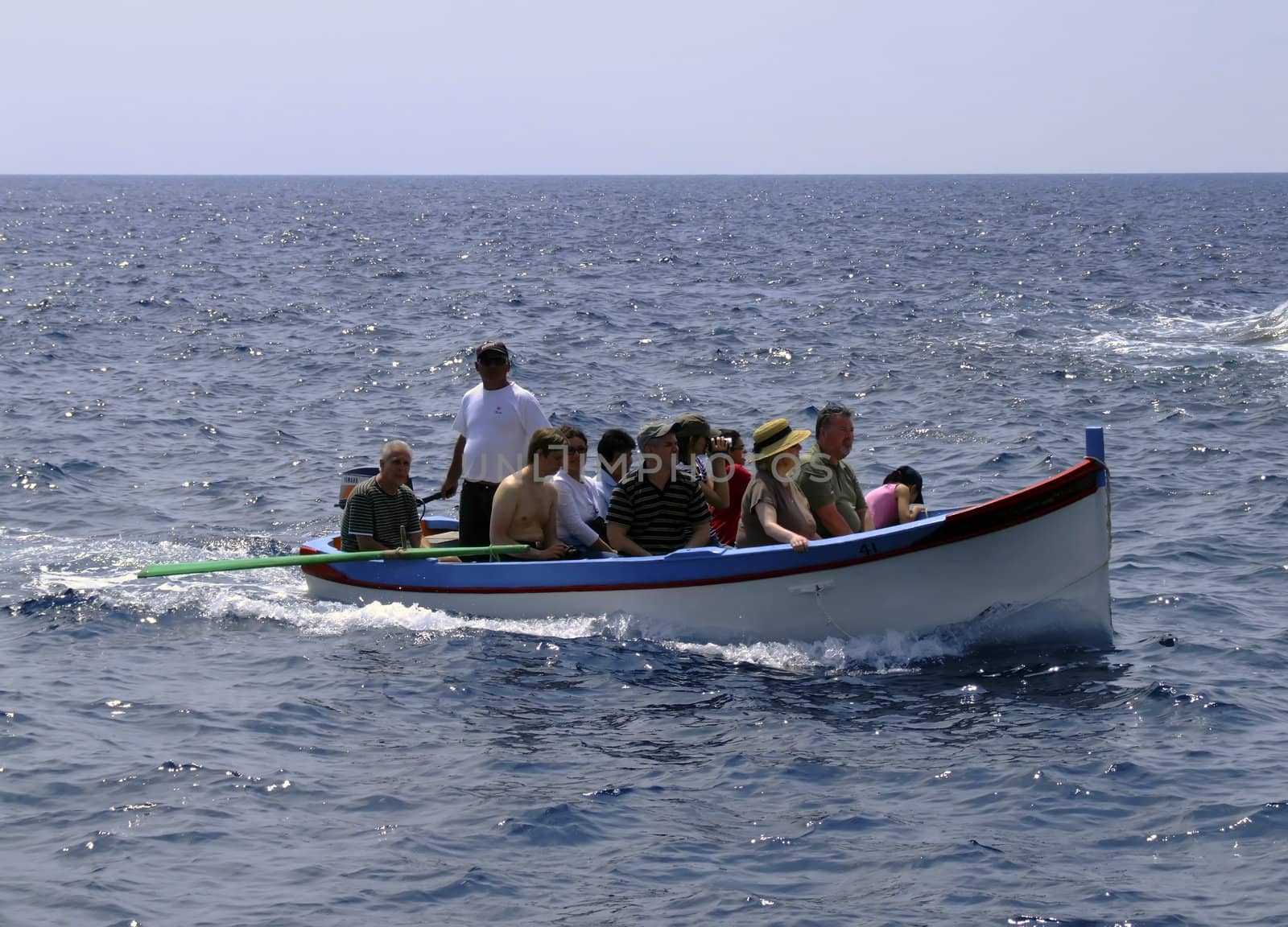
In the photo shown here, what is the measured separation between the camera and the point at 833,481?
9.47 meters

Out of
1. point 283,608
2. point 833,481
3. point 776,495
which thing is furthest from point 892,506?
point 283,608

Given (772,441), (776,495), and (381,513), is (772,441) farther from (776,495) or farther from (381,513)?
(381,513)

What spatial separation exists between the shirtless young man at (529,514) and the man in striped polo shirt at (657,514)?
40cm

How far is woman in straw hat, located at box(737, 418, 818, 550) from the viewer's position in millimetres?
9164

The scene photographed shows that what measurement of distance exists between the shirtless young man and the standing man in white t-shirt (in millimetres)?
240

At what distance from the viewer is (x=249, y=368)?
2388 cm

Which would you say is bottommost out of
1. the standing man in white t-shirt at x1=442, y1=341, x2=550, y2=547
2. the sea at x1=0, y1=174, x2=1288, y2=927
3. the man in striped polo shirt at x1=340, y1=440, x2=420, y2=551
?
the sea at x1=0, y1=174, x2=1288, y2=927

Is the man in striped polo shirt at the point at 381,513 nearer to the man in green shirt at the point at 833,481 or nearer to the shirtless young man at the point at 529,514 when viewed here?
the shirtless young man at the point at 529,514

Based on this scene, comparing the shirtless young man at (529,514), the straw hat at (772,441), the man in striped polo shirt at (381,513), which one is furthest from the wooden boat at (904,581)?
the man in striped polo shirt at (381,513)

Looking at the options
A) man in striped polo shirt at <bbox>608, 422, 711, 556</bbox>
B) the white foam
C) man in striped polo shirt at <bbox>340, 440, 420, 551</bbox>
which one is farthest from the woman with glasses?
man in striped polo shirt at <bbox>340, 440, 420, 551</bbox>

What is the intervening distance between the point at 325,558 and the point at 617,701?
2581 mm

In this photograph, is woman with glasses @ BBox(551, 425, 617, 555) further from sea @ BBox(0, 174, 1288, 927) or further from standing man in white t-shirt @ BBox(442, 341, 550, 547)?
sea @ BBox(0, 174, 1288, 927)

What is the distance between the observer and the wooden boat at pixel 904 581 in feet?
29.5

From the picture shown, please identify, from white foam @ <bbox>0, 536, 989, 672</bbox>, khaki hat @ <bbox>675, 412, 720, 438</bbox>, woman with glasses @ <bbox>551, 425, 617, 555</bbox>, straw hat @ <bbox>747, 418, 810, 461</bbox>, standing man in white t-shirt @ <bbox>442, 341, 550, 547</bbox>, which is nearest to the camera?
Result: straw hat @ <bbox>747, 418, 810, 461</bbox>
